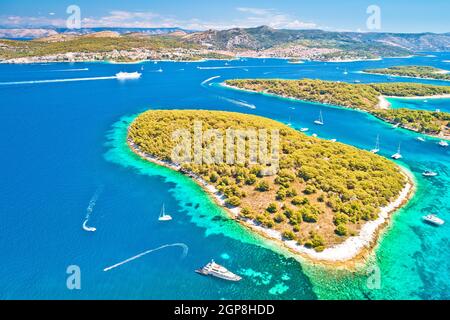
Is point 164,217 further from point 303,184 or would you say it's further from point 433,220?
point 433,220

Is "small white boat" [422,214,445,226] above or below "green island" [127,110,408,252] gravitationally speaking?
below

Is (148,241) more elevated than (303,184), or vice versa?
(303,184)

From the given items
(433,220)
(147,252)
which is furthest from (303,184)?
(147,252)

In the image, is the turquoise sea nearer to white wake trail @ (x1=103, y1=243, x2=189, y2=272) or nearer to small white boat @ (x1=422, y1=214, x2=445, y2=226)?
white wake trail @ (x1=103, y1=243, x2=189, y2=272)

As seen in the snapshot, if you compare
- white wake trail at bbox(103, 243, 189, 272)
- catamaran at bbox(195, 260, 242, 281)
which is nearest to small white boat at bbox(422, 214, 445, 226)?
catamaran at bbox(195, 260, 242, 281)

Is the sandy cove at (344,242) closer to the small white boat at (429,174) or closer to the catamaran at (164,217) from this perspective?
the catamaran at (164,217)

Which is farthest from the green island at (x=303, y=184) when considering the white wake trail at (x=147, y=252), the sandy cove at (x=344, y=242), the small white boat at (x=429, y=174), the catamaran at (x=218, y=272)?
the catamaran at (x=218, y=272)

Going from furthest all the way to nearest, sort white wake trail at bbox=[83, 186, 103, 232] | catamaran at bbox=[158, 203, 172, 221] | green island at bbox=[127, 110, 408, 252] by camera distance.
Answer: catamaran at bbox=[158, 203, 172, 221]
green island at bbox=[127, 110, 408, 252]
white wake trail at bbox=[83, 186, 103, 232]
